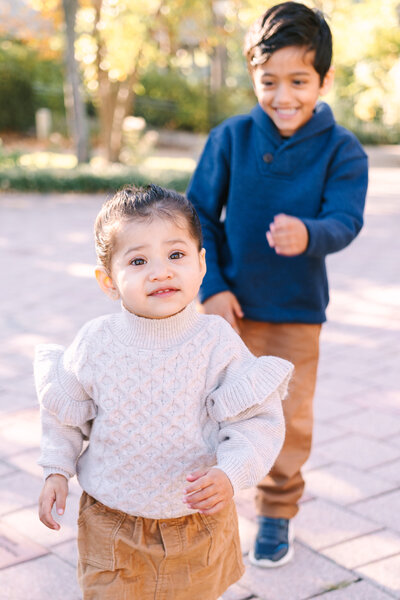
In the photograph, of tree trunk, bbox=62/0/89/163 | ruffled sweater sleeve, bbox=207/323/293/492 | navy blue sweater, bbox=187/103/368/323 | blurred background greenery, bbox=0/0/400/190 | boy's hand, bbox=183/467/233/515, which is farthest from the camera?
blurred background greenery, bbox=0/0/400/190

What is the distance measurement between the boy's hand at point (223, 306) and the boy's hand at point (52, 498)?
821mm

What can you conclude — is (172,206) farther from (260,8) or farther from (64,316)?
(260,8)

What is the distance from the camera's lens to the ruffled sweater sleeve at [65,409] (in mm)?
1727

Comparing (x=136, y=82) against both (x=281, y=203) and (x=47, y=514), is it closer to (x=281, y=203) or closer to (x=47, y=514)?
(x=281, y=203)

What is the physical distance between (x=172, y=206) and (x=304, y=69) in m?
0.84

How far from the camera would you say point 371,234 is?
8945 millimetres

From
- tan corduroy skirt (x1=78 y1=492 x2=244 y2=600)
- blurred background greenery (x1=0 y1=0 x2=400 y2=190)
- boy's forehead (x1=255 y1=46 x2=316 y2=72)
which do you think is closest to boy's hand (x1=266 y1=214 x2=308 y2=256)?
boy's forehead (x1=255 y1=46 x2=316 y2=72)

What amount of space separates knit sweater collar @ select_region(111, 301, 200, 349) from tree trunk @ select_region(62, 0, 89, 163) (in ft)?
39.3

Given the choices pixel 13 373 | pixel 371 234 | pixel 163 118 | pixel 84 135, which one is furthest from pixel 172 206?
pixel 163 118

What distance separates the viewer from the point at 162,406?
5.43ft

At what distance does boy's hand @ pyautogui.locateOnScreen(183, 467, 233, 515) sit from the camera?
4.99 ft

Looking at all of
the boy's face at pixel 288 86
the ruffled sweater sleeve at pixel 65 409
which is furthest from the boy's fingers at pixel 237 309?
the ruffled sweater sleeve at pixel 65 409

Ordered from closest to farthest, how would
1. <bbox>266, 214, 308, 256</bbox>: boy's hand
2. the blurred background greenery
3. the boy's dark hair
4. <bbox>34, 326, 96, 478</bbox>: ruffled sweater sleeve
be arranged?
<bbox>34, 326, 96, 478</bbox>: ruffled sweater sleeve → <bbox>266, 214, 308, 256</bbox>: boy's hand → the boy's dark hair → the blurred background greenery

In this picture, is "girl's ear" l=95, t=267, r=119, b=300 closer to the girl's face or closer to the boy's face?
the girl's face
